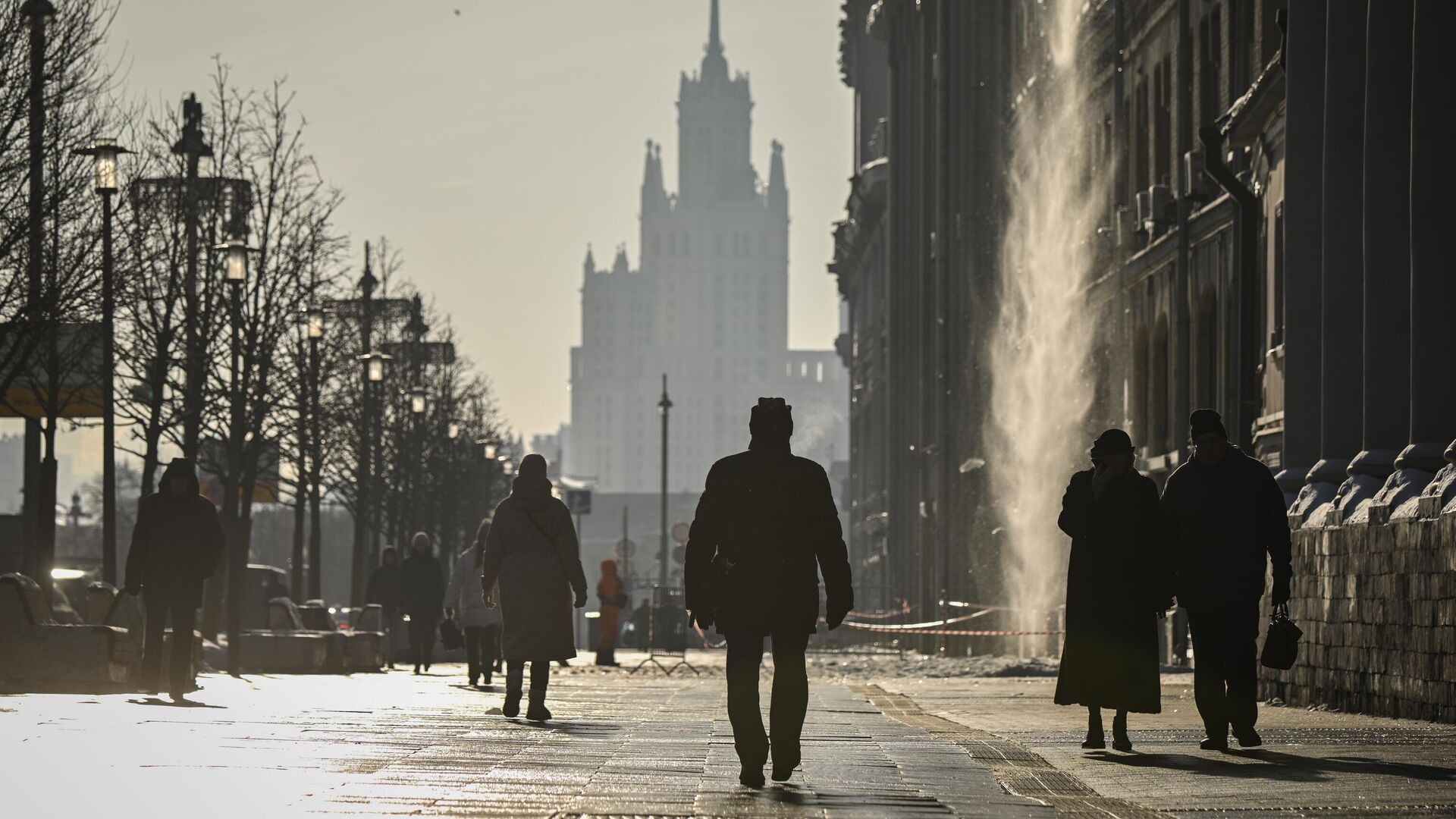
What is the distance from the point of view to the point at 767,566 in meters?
10.9

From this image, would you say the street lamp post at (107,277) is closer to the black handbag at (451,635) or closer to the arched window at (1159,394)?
the black handbag at (451,635)

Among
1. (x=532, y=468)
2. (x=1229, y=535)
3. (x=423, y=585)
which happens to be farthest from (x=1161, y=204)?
(x=1229, y=535)

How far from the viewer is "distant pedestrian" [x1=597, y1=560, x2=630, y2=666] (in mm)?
40531

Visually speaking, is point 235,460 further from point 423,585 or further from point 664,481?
point 664,481

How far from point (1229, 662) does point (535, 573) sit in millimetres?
5055

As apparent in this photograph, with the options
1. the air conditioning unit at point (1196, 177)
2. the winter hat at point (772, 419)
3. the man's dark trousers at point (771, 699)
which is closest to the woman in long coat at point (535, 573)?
the winter hat at point (772, 419)

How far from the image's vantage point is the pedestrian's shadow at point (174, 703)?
1747 centimetres

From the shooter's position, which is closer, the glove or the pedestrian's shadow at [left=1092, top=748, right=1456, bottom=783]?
the glove

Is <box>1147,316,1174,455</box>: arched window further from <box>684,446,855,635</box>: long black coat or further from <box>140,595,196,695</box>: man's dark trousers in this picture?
<box>684,446,855,635</box>: long black coat

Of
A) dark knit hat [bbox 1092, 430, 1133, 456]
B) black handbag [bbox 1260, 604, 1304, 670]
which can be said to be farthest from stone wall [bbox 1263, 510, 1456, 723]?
dark knit hat [bbox 1092, 430, 1133, 456]

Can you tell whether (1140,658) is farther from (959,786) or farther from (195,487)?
(195,487)

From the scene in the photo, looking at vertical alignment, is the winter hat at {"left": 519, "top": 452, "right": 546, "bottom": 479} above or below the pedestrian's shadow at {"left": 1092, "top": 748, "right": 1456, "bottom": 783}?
above

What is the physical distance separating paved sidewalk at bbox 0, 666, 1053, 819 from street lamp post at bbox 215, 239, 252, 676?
9708 mm

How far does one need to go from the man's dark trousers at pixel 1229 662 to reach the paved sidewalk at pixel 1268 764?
0.84ft
